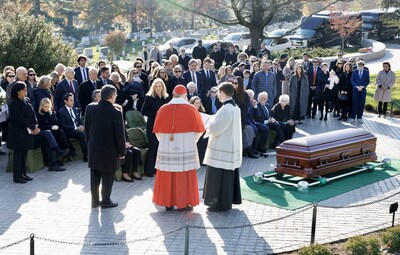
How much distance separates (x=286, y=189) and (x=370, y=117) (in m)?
9.07

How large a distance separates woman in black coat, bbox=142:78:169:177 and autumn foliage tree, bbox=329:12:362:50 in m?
32.4

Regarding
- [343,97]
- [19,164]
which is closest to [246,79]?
[343,97]

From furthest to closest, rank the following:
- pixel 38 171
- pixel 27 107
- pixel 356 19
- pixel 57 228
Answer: pixel 356 19 < pixel 38 171 < pixel 27 107 < pixel 57 228

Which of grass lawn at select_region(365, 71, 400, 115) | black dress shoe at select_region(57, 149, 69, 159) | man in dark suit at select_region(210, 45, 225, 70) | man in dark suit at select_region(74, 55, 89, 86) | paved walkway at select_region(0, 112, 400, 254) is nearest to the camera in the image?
paved walkway at select_region(0, 112, 400, 254)

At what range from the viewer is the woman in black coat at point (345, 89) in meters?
18.7

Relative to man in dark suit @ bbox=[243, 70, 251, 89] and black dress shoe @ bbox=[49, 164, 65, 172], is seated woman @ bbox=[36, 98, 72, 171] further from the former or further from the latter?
man in dark suit @ bbox=[243, 70, 251, 89]

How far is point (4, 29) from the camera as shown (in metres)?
19.0

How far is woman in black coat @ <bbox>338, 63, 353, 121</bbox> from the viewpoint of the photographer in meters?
18.7

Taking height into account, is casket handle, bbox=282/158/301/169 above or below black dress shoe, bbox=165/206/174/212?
above

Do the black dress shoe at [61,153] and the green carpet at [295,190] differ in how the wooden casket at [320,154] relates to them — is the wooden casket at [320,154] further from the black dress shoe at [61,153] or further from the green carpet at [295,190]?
the black dress shoe at [61,153]

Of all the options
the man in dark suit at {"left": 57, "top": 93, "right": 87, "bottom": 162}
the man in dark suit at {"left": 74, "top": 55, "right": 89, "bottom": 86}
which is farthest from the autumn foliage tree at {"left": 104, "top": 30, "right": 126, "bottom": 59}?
the man in dark suit at {"left": 57, "top": 93, "right": 87, "bottom": 162}

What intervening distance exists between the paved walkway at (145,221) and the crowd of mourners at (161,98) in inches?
34.6

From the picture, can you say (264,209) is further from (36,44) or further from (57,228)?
(36,44)

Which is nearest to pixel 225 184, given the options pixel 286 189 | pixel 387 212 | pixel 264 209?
pixel 264 209
